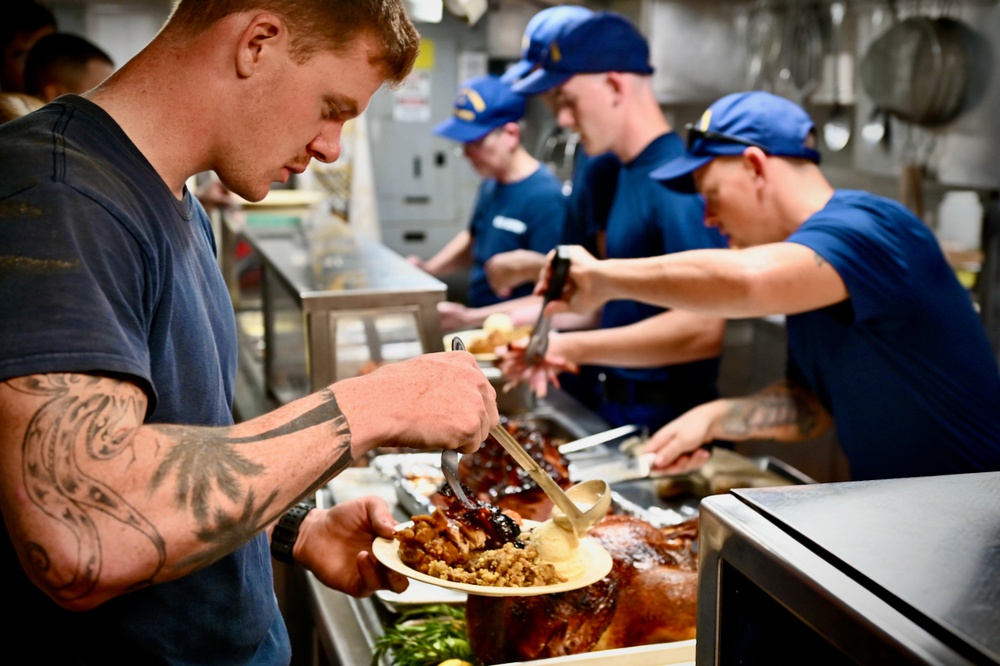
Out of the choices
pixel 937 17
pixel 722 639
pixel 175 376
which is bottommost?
pixel 722 639

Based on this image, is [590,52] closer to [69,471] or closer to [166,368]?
[166,368]

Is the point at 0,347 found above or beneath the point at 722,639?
above

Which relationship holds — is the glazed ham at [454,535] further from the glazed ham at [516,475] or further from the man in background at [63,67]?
the man in background at [63,67]

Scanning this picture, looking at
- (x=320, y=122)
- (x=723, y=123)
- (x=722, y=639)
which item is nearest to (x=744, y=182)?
(x=723, y=123)

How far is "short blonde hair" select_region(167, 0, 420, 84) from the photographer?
3.79 ft

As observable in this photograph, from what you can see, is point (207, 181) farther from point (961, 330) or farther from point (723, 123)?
point (961, 330)

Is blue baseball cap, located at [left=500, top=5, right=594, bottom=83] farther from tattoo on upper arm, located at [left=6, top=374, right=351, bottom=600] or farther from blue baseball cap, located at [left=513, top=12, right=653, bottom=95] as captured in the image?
tattoo on upper arm, located at [left=6, top=374, right=351, bottom=600]

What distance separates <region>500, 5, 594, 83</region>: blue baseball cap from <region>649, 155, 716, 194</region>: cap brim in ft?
2.89

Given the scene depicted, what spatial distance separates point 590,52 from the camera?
3158 mm

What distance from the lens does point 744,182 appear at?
238 centimetres

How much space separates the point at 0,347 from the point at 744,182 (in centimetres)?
185

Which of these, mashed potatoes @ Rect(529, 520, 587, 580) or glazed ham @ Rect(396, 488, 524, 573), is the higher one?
glazed ham @ Rect(396, 488, 524, 573)

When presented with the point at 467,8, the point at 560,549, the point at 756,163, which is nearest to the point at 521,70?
the point at 467,8

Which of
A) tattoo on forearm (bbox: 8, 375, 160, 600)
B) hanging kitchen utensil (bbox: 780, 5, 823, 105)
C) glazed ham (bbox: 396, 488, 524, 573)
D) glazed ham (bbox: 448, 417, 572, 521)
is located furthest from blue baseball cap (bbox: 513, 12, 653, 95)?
tattoo on forearm (bbox: 8, 375, 160, 600)
